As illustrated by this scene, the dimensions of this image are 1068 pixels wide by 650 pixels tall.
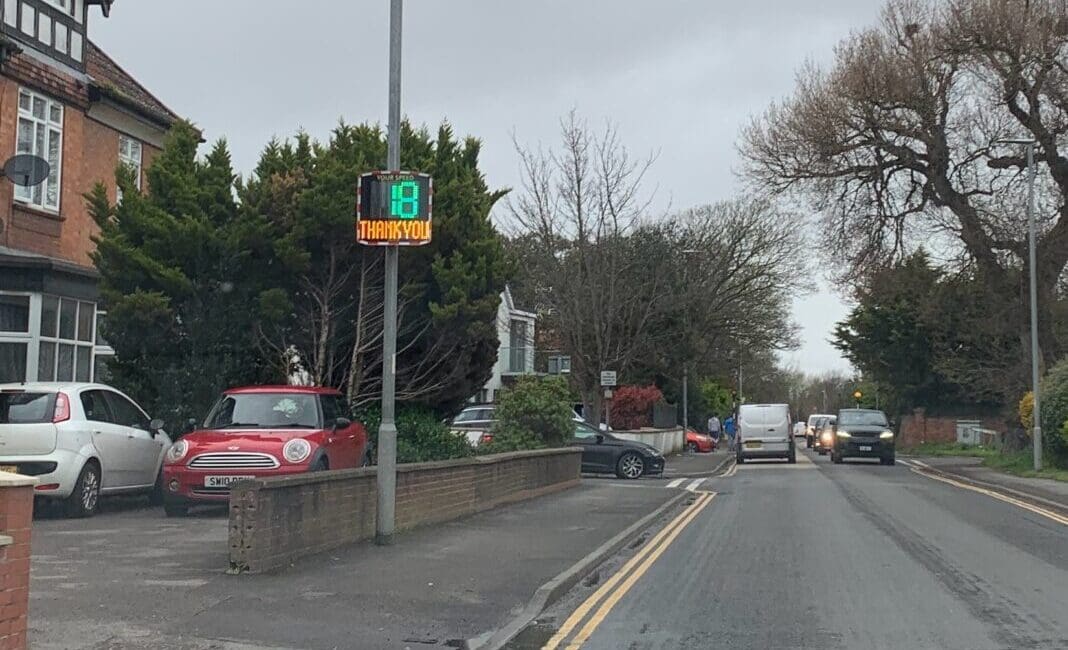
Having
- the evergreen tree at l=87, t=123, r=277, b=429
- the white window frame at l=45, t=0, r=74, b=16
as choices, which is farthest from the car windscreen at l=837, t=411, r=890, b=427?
the white window frame at l=45, t=0, r=74, b=16

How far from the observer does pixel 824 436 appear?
1986 inches

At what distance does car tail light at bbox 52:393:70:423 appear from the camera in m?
13.8

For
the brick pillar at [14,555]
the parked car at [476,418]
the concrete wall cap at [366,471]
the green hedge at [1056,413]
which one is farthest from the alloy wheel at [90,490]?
the green hedge at [1056,413]

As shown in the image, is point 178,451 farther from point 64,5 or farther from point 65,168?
point 64,5

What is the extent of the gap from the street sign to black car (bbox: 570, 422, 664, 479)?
15101 mm

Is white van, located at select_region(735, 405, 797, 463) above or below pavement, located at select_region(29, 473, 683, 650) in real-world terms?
above

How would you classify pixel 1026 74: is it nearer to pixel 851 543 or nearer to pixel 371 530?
pixel 851 543

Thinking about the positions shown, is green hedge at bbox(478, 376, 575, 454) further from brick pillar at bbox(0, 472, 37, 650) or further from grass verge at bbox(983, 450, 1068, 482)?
brick pillar at bbox(0, 472, 37, 650)

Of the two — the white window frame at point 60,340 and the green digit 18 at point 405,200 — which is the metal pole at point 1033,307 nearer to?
the green digit 18 at point 405,200

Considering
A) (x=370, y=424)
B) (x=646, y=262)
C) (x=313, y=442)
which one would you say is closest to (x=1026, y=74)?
(x=646, y=262)

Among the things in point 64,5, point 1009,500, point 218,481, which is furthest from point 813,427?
point 218,481

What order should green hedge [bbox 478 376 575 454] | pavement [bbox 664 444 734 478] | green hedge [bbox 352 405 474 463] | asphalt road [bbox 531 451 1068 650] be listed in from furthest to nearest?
pavement [bbox 664 444 734 478]
green hedge [bbox 478 376 575 454]
green hedge [bbox 352 405 474 463]
asphalt road [bbox 531 451 1068 650]

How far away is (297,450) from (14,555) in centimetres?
763

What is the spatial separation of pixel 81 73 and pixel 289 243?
8469 mm
